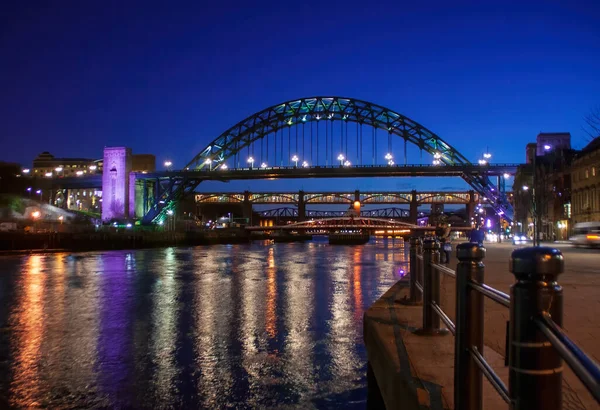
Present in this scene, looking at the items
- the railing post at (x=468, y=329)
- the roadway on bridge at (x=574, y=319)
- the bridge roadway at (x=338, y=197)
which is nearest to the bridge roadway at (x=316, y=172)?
the bridge roadway at (x=338, y=197)

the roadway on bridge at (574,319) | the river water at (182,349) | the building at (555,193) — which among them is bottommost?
the river water at (182,349)

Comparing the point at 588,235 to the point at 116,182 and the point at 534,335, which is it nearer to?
the point at 534,335

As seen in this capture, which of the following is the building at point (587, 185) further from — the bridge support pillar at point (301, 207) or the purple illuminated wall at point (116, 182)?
the bridge support pillar at point (301, 207)

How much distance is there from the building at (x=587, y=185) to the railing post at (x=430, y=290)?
45.8 metres

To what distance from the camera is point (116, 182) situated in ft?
281

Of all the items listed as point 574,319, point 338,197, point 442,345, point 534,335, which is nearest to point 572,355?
point 534,335

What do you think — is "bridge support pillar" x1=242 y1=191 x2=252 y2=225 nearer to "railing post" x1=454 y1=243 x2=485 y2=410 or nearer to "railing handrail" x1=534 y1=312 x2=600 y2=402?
"railing post" x1=454 y1=243 x2=485 y2=410

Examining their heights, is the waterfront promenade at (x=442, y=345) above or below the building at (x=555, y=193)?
below

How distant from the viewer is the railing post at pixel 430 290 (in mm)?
5840

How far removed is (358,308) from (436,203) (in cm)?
14695

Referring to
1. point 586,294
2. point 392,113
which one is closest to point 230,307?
point 586,294

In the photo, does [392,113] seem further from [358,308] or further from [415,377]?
[415,377]

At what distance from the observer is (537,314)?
2.05m

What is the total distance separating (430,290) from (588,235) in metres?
38.1
